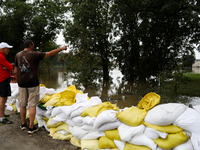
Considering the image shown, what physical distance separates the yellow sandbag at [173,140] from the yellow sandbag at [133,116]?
0.85 ft

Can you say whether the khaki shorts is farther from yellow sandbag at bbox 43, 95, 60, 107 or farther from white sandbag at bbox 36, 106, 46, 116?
white sandbag at bbox 36, 106, 46, 116

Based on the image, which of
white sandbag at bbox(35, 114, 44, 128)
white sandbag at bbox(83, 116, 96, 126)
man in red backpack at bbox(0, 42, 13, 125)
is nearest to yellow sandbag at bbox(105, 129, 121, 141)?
white sandbag at bbox(83, 116, 96, 126)

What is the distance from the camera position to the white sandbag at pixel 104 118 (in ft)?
6.13

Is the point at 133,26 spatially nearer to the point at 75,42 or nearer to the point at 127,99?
the point at 75,42

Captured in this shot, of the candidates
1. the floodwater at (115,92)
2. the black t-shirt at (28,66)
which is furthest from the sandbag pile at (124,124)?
the floodwater at (115,92)

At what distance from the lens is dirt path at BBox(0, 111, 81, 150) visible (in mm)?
2184

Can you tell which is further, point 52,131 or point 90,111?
point 52,131

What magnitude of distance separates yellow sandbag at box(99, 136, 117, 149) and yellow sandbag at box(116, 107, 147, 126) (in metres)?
0.27

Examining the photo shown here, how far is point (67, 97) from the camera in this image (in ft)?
8.62

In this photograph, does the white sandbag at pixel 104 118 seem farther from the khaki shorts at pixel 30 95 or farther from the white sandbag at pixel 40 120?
the white sandbag at pixel 40 120

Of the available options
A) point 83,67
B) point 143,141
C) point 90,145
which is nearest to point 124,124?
point 143,141

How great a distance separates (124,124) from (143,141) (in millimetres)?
270

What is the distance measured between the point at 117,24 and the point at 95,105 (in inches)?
370

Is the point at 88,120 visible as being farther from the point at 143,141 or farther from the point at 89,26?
the point at 89,26
